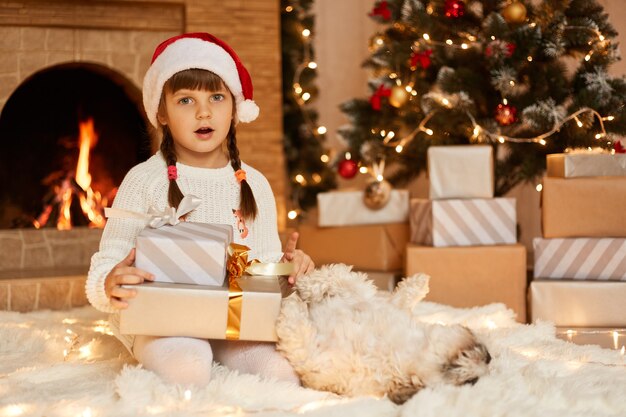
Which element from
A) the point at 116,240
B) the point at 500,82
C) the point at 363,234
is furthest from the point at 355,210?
the point at 116,240

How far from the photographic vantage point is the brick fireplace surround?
2.46m

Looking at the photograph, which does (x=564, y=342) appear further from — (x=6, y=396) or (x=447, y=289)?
(x=6, y=396)

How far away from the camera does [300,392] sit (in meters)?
1.15

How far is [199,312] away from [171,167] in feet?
1.27

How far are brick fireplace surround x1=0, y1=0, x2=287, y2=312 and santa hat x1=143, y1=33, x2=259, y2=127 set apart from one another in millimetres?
987

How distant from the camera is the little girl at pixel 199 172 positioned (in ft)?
4.37

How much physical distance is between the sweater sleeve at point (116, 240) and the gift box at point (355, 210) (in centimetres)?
105

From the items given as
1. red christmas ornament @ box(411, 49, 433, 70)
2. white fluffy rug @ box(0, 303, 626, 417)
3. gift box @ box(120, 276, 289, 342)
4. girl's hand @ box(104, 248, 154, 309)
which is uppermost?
red christmas ornament @ box(411, 49, 433, 70)

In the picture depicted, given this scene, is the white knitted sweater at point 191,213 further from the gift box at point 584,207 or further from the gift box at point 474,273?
the gift box at point 584,207

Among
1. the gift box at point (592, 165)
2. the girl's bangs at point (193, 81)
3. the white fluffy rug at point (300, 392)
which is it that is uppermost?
the girl's bangs at point (193, 81)

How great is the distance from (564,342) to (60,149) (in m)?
1.90

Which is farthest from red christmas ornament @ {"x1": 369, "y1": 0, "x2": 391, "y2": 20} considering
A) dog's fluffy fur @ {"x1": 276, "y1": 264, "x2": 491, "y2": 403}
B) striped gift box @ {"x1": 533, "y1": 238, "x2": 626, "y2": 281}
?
dog's fluffy fur @ {"x1": 276, "y1": 264, "x2": 491, "y2": 403}

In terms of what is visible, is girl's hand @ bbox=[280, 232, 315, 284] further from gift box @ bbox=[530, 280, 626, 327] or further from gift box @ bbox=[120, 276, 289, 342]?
gift box @ bbox=[530, 280, 626, 327]

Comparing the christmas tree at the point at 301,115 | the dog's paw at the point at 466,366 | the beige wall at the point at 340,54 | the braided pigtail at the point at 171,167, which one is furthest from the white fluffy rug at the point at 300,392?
the beige wall at the point at 340,54
